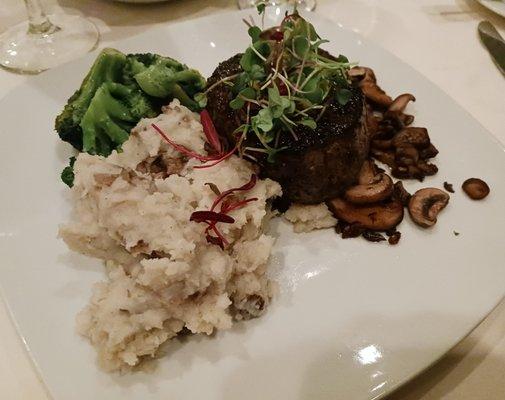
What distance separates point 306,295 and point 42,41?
3.05 meters

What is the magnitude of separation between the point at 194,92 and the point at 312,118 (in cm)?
99

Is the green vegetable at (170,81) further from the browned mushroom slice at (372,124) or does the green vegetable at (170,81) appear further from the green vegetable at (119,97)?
A: the browned mushroom slice at (372,124)

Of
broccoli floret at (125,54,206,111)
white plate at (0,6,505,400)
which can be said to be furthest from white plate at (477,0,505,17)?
broccoli floret at (125,54,206,111)

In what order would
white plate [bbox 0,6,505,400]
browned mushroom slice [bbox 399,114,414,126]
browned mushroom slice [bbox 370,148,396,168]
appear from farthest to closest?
browned mushroom slice [bbox 399,114,414,126] → browned mushroom slice [bbox 370,148,396,168] → white plate [bbox 0,6,505,400]

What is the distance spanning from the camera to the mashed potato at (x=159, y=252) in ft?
7.12

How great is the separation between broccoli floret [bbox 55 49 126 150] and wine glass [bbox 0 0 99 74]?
2.98 feet

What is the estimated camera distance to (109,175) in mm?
2496

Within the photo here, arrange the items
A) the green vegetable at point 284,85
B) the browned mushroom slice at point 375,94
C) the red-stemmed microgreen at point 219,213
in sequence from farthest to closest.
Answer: the browned mushroom slice at point 375,94, the green vegetable at point 284,85, the red-stemmed microgreen at point 219,213

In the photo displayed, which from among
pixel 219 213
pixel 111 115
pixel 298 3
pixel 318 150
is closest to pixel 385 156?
pixel 318 150

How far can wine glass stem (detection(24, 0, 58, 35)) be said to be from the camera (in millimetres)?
4008

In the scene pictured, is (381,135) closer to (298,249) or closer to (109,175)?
(298,249)

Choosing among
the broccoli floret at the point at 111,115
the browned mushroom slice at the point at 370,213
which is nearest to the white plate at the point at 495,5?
the browned mushroom slice at the point at 370,213

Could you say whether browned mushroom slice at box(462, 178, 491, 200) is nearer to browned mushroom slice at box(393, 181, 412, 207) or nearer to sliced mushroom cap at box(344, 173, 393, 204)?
browned mushroom slice at box(393, 181, 412, 207)

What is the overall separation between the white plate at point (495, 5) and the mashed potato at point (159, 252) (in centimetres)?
290
